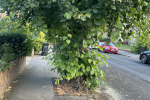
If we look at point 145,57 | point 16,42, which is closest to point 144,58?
point 145,57

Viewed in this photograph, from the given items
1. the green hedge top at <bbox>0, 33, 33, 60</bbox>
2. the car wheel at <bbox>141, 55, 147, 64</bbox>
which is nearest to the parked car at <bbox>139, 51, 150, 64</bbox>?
the car wheel at <bbox>141, 55, 147, 64</bbox>

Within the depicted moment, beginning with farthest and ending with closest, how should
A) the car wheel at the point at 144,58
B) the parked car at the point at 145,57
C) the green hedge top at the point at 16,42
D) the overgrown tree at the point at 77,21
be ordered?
the car wheel at the point at 144,58
the parked car at the point at 145,57
the green hedge top at the point at 16,42
the overgrown tree at the point at 77,21

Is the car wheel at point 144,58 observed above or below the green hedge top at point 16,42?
below

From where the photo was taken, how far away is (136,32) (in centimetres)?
489

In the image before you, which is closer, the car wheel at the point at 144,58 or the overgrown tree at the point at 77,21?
the overgrown tree at the point at 77,21

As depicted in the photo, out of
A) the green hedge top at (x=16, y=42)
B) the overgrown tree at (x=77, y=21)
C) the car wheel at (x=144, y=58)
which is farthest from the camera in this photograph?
the car wheel at (x=144, y=58)

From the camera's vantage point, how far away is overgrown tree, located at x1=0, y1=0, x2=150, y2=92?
3418 millimetres

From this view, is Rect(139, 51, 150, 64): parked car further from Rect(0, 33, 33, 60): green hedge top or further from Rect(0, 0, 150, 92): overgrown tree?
Rect(0, 33, 33, 60): green hedge top

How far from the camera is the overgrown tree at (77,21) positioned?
11.2 feet

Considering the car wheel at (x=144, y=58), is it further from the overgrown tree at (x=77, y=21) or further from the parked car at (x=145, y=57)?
the overgrown tree at (x=77, y=21)

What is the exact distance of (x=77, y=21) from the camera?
3.54m

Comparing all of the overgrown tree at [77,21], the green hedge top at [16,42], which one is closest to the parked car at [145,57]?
the overgrown tree at [77,21]

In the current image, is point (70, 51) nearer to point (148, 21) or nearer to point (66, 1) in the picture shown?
point (66, 1)

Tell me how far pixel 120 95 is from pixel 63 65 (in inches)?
91.9
